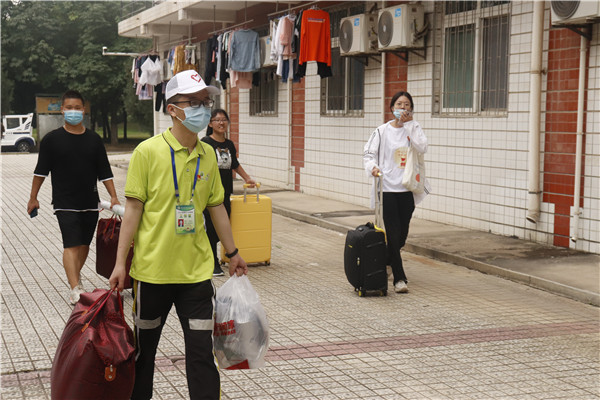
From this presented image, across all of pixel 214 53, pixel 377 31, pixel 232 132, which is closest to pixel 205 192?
pixel 377 31

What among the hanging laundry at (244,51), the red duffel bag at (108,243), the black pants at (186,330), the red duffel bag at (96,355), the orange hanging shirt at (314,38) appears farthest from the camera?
the hanging laundry at (244,51)

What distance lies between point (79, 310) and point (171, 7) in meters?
18.6

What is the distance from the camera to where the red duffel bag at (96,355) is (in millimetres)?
3990

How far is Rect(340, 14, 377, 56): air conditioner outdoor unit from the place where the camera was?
1435cm

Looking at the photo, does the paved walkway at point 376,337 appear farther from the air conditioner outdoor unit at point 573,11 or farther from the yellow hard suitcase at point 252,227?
the air conditioner outdoor unit at point 573,11

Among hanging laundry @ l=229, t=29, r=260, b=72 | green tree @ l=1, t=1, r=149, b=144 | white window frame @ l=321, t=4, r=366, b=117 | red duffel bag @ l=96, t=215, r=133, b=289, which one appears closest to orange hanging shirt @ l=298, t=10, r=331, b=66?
white window frame @ l=321, t=4, r=366, b=117

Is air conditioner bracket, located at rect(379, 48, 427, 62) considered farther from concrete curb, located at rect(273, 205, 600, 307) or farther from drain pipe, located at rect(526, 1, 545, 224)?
concrete curb, located at rect(273, 205, 600, 307)

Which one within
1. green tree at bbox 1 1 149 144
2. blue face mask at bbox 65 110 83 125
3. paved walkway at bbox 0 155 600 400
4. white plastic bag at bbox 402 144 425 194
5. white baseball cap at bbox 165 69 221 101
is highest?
green tree at bbox 1 1 149 144

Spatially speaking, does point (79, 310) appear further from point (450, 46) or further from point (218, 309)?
point (450, 46)

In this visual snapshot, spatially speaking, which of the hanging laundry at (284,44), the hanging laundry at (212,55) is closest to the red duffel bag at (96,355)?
the hanging laundry at (284,44)

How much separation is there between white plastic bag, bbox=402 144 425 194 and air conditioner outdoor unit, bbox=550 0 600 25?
269 cm

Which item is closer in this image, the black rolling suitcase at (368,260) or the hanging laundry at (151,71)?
the black rolling suitcase at (368,260)

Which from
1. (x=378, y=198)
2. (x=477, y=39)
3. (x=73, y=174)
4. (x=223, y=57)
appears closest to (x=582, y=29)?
(x=477, y=39)

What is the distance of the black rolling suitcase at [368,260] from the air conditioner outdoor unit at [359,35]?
22.6ft
